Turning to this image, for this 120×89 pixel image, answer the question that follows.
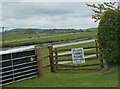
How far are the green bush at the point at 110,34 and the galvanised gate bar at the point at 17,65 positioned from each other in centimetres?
293

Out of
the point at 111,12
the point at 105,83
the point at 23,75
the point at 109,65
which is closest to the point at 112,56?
the point at 109,65

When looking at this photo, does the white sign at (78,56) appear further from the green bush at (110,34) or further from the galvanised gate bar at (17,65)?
the galvanised gate bar at (17,65)

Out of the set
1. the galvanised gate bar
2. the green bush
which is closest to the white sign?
the green bush

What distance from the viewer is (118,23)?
13656 mm

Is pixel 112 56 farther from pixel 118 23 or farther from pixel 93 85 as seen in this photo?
pixel 93 85

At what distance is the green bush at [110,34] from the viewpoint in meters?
13.7

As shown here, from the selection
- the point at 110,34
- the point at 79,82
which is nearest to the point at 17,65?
the point at 79,82

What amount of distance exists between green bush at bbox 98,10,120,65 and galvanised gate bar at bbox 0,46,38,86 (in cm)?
293

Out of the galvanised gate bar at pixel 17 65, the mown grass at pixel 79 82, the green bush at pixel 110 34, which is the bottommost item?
the mown grass at pixel 79 82

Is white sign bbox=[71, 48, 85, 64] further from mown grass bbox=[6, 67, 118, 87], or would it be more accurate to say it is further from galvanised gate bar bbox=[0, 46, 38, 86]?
galvanised gate bar bbox=[0, 46, 38, 86]

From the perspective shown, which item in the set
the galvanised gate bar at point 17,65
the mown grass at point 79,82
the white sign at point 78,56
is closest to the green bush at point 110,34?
the mown grass at point 79,82

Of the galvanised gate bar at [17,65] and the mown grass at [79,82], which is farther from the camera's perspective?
the galvanised gate bar at [17,65]

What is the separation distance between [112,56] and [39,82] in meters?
3.34

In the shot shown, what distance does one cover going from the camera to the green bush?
44.9ft
